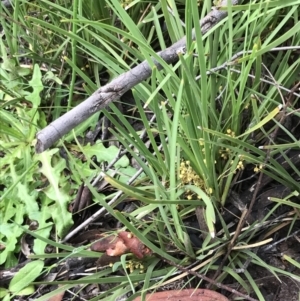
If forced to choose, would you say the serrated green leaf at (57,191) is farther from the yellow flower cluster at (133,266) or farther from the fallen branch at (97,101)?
the fallen branch at (97,101)

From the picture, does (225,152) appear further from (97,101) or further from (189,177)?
(97,101)

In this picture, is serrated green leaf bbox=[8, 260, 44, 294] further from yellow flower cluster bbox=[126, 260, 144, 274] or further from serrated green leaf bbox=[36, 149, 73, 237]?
yellow flower cluster bbox=[126, 260, 144, 274]

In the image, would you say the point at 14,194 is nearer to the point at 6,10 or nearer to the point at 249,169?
the point at 6,10

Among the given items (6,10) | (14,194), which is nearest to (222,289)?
(14,194)

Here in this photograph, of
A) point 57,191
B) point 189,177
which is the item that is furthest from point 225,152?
point 57,191

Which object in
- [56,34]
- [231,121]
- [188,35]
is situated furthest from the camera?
[56,34]

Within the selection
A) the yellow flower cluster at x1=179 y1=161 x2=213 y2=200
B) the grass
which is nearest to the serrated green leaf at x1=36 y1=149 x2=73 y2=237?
the grass
